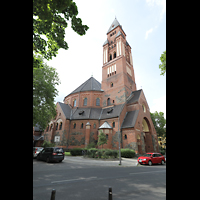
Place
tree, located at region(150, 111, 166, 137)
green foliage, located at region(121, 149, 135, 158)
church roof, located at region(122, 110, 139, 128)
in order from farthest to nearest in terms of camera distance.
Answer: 1. tree, located at region(150, 111, 166, 137)
2. church roof, located at region(122, 110, 139, 128)
3. green foliage, located at region(121, 149, 135, 158)

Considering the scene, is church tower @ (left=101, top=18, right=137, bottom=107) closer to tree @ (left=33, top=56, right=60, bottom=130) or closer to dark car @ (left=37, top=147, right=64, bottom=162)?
tree @ (left=33, top=56, right=60, bottom=130)

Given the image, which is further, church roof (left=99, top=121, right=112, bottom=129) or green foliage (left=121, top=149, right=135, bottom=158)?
church roof (left=99, top=121, right=112, bottom=129)

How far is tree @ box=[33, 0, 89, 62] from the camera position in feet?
16.4

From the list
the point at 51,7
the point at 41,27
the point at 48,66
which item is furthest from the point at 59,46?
the point at 48,66

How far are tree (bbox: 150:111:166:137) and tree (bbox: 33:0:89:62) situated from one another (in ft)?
139

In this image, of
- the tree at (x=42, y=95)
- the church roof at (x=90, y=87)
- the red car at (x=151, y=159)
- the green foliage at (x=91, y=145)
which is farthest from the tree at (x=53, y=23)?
the church roof at (x=90, y=87)

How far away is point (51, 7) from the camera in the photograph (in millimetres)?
5055

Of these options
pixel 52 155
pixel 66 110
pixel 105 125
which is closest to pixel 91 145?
pixel 105 125

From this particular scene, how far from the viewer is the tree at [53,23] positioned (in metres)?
5.00

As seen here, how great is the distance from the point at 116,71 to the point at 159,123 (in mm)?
24521

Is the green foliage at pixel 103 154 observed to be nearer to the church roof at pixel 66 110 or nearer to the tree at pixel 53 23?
the church roof at pixel 66 110

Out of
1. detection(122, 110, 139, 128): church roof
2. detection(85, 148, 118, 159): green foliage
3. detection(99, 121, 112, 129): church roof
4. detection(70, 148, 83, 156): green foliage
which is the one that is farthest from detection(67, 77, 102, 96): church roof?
detection(85, 148, 118, 159): green foliage
